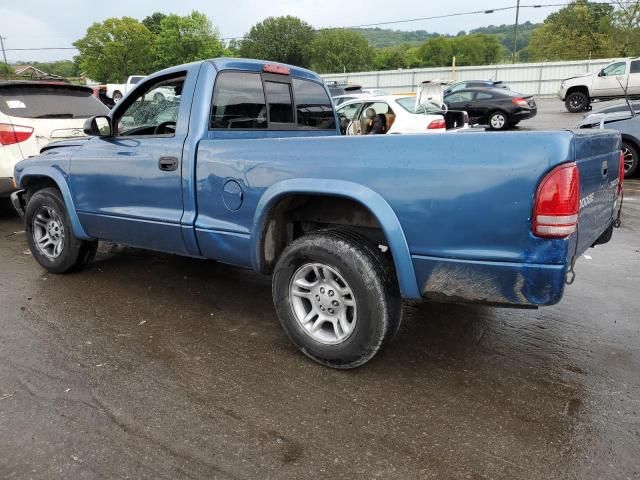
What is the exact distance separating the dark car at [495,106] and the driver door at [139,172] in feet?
49.5

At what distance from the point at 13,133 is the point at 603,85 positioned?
66.7ft

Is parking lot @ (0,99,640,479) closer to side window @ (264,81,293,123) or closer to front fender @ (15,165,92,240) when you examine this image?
front fender @ (15,165,92,240)

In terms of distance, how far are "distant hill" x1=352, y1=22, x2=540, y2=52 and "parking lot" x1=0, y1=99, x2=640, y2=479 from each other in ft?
391

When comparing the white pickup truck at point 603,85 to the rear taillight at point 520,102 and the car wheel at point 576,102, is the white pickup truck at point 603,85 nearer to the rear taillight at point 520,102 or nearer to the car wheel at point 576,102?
the car wheel at point 576,102

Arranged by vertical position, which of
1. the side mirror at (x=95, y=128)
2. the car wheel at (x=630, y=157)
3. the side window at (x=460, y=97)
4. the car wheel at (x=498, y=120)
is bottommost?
the car wheel at (x=498, y=120)

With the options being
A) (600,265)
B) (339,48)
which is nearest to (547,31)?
(339,48)

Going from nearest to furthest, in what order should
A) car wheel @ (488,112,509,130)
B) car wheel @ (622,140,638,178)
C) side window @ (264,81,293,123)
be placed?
1. side window @ (264,81,293,123)
2. car wheel @ (622,140,638,178)
3. car wheel @ (488,112,509,130)

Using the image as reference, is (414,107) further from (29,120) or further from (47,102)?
(29,120)

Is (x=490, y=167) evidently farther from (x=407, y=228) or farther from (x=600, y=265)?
(x=600, y=265)

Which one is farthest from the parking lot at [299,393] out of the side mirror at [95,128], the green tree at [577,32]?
the green tree at [577,32]

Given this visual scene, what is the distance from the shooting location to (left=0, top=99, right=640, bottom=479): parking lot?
2.28 m

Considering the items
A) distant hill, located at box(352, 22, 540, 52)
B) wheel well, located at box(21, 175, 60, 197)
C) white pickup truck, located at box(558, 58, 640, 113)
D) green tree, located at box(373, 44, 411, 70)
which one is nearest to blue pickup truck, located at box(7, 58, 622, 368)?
wheel well, located at box(21, 175, 60, 197)

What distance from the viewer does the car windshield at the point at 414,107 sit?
38.0 feet

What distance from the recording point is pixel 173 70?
12.2 feet
